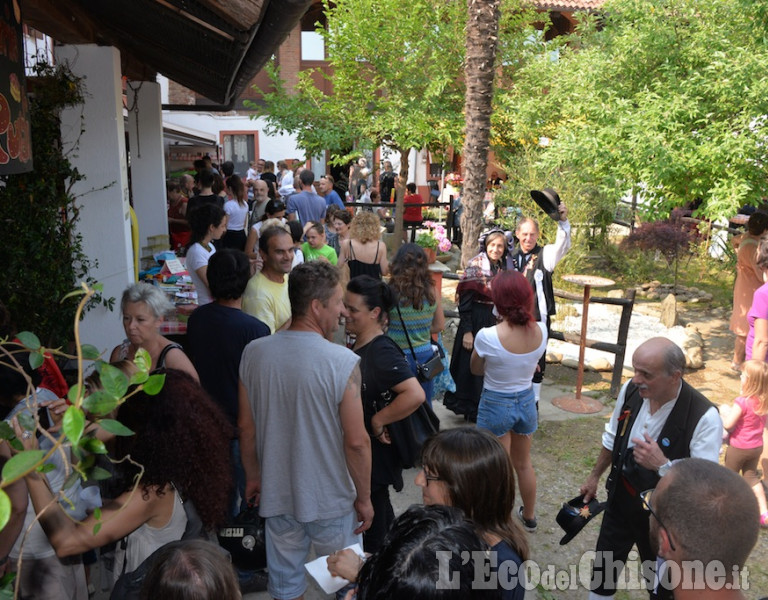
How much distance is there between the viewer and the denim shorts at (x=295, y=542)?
299 cm

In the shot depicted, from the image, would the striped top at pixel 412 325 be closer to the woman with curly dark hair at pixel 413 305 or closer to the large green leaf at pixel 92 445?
the woman with curly dark hair at pixel 413 305

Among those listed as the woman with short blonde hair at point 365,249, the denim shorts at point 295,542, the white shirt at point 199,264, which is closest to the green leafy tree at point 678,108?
the woman with short blonde hair at point 365,249

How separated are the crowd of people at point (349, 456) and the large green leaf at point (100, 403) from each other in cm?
14

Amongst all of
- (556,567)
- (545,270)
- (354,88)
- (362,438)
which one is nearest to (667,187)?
(545,270)

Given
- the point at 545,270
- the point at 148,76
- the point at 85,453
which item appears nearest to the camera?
the point at 85,453

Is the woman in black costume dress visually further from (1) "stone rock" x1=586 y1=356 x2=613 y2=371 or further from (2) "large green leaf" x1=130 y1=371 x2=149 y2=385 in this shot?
(2) "large green leaf" x1=130 y1=371 x2=149 y2=385

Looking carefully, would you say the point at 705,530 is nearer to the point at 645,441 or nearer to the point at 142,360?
the point at 645,441

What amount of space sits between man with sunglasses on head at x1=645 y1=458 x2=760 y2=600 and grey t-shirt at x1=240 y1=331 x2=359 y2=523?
1376 millimetres

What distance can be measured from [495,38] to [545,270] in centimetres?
390

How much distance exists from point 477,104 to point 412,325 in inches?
178

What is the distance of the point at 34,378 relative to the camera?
2.88 metres

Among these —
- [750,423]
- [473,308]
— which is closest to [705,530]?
[750,423]

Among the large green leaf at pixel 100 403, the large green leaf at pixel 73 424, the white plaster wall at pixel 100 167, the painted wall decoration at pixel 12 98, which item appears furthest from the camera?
the white plaster wall at pixel 100 167

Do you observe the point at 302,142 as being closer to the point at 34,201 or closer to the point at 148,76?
the point at 148,76
